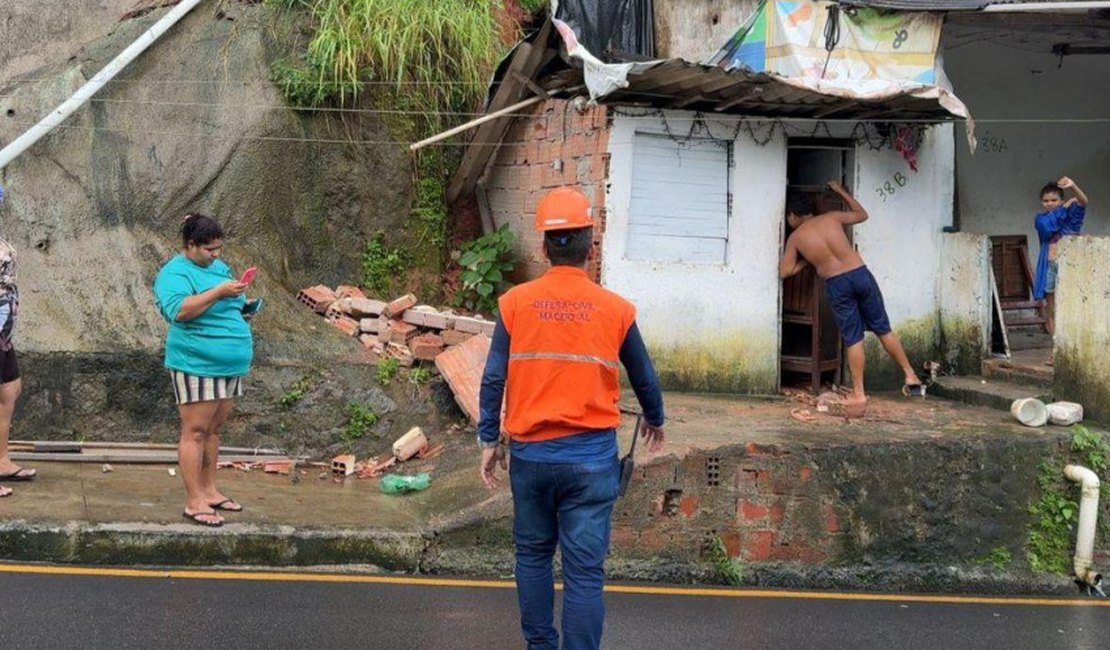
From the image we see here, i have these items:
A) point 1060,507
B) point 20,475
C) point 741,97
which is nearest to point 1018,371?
point 1060,507

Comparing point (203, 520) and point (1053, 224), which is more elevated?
point (1053, 224)

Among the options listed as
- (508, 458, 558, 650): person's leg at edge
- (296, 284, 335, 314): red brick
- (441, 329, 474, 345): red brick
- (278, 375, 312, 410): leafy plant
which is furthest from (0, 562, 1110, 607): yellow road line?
(296, 284, 335, 314): red brick

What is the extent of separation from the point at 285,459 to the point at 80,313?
2064 millimetres

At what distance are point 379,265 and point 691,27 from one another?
12.9ft

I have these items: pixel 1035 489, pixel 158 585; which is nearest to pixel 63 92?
pixel 158 585

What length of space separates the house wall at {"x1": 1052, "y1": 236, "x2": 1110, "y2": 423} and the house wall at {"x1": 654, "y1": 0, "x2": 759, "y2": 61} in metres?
4.00

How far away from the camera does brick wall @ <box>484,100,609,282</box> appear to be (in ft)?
29.9

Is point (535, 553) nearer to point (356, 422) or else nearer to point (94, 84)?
point (356, 422)

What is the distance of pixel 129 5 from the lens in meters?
10.9

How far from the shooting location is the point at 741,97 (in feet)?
28.3

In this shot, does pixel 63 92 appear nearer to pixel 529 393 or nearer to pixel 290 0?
pixel 290 0

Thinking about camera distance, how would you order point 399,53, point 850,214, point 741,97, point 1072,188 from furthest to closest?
point 399,53 → point 1072,188 → point 850,214 → point 741,97

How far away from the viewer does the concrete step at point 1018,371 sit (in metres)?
9.34

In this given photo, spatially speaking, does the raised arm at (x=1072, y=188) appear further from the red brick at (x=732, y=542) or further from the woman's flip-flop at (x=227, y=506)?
the woman's flip-flop at (x=227, y=506)
